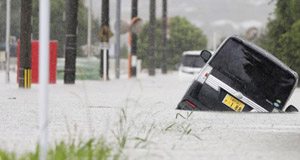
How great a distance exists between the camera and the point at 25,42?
958 inches

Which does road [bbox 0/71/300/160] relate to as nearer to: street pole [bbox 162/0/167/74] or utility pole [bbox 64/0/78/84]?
utility pole [bbox 64/0/78/84]

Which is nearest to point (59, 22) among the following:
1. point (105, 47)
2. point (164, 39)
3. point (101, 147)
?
point (164, 39)

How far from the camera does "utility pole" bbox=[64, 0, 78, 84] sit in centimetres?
3027

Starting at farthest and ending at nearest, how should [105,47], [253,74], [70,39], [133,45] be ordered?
[133,45] < [105,47] < [70,39] < [253,74]

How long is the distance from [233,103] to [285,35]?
1879cm

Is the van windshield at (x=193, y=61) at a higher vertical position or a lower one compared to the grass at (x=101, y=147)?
lower

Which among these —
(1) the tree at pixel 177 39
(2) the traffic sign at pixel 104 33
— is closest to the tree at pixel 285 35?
(2) the traffic sign at pixel 104 33

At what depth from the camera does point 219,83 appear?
1445 centimetres

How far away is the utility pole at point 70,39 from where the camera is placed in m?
30.3

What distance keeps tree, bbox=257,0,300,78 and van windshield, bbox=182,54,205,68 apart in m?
5.29

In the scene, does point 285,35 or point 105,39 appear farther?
point 105,39

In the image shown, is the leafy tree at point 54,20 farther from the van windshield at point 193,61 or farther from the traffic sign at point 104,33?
the traffic sign at point 104,33

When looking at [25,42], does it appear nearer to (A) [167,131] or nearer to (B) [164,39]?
(A) [167,131]

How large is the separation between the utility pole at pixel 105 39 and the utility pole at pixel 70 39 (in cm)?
468
